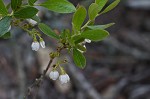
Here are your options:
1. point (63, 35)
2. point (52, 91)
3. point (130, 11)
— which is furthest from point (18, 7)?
point (130, 11)

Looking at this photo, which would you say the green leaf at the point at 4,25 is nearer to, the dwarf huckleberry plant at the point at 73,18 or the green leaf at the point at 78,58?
the dwarf huckleberry plant at the point at 73,18

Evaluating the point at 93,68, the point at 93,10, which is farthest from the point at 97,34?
the point at 93,68

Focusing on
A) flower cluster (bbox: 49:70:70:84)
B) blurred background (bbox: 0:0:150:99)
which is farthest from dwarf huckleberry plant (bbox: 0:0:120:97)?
blurred background (bbox: 0:0:150:99)

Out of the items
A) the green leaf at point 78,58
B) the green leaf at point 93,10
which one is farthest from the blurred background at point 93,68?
the green leaf at point 93,10

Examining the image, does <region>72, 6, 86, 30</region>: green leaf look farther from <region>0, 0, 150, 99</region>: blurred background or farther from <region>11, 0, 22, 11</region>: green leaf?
<region>0, 0, 150, 99</region>: blurred background

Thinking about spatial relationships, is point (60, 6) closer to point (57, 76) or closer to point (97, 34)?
point (97, 34)
